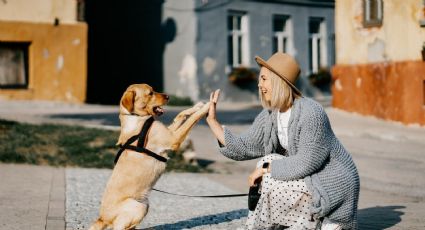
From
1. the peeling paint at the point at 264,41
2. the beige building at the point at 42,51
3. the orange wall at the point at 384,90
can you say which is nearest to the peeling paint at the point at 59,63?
the beige building at the point at 42,51

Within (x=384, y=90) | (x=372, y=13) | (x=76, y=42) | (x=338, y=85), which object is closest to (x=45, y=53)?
(x=76, y=42)

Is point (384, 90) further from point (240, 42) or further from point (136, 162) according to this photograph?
point (136, 162)

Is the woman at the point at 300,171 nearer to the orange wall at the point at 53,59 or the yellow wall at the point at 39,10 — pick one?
the orange wall at the point at 53,59

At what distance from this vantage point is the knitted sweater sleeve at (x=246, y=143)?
579cm

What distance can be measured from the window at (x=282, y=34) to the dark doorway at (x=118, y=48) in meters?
4.32

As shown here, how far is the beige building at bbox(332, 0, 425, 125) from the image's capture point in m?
15.8


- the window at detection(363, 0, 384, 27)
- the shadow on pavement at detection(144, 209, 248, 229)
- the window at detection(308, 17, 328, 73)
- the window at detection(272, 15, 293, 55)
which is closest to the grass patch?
the shadow on pavement at detection(144, 209, 248, 229)

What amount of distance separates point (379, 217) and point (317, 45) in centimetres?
2137

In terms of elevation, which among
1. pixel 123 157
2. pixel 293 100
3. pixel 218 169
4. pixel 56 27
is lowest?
pixel 218 169

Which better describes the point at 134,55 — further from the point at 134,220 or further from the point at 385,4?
the point at 134,220

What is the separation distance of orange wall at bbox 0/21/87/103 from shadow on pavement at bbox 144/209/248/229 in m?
15.3

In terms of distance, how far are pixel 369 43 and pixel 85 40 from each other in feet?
28.9

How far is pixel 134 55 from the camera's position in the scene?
26.4 metres

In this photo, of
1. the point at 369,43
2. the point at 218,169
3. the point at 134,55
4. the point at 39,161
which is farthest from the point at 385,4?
the point at 134,55
